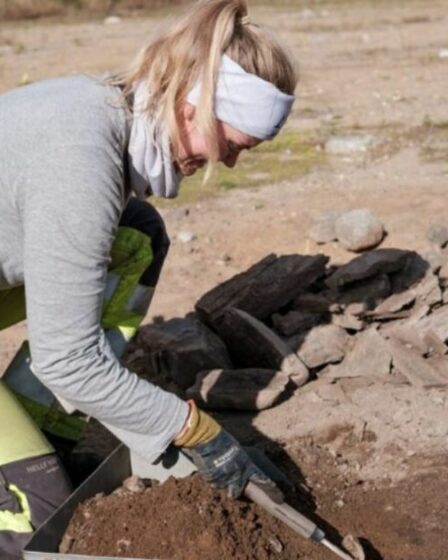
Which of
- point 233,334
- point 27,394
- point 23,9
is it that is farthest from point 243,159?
point 23,9

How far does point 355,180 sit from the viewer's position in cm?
716

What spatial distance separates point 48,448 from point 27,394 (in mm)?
340

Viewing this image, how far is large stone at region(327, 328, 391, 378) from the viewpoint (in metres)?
4.44

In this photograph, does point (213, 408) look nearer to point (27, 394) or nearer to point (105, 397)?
point (27, 394)

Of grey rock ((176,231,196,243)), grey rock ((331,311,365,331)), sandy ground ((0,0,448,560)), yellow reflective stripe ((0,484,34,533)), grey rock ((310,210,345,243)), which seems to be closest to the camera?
yellow reflective stripe ((0,484,34,533))

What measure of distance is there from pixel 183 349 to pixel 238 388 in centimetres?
30

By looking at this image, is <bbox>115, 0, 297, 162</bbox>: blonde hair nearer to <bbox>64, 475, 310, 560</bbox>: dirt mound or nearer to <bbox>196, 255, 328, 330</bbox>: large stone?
<bbox>64, 475, 310, 560</bbox>: dirt mound

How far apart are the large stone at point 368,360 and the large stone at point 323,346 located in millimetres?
54

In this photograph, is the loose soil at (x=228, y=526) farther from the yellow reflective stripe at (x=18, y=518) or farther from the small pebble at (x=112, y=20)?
the small pebble at (x=112, y=20)

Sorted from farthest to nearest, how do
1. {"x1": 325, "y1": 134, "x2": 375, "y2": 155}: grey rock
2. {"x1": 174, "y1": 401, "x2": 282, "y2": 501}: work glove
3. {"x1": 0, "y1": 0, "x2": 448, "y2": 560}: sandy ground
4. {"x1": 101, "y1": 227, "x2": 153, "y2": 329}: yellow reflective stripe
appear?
{"x1": 325, "y1": 134, "x2": 375, "y2": 155}: grey rock, {"x1": 0, "y1": 0, "x2": 448, "y2": 560}: sandy ground, {"x1": 101, "y1": 227, "x2": 153, "y2": 329}: yellow reflective stripe, {"x1": 174, "y1": 401, "x2": 282, "y2": 501}: work glove

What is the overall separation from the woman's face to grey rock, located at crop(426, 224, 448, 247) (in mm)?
2318

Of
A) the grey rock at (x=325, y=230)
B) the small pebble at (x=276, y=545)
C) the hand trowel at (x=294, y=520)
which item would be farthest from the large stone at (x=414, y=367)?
the grey rock at (x=325, y=230)

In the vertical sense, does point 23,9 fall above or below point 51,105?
below

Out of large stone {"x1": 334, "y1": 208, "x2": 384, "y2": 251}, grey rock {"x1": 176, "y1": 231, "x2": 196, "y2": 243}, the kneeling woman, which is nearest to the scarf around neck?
the kneeling woman
